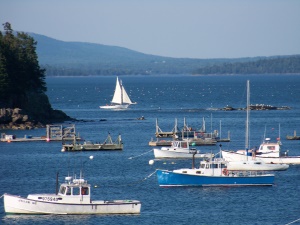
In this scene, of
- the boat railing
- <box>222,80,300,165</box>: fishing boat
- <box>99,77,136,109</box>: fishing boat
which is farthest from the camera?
<box>99,77,136,109</box>: fishing boat

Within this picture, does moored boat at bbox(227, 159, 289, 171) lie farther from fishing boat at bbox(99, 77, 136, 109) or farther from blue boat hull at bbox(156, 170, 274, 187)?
fishing boat at bbox(99, 77, 136, 109)

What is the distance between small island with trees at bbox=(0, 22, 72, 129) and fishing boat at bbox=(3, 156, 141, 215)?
6344cm

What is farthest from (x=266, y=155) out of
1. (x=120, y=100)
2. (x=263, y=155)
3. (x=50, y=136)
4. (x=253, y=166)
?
(x=120, y=100)

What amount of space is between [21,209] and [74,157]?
33882 millimetres

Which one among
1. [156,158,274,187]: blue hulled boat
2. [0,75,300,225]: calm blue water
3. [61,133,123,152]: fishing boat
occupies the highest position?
[156,158,274,187]: blue hulled boat

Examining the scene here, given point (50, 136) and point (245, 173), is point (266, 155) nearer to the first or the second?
point (245, 173)

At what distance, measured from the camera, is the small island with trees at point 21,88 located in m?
121

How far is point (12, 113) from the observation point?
121 metres

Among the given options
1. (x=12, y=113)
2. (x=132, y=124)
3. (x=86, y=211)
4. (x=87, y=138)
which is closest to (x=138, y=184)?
(x=86, y=211)

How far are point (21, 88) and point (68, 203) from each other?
75827 millimetres

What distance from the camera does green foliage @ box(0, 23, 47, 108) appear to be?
127 meters

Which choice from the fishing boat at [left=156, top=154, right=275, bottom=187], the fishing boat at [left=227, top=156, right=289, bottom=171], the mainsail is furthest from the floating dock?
the mainsail

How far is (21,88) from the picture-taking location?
130500 millimetres

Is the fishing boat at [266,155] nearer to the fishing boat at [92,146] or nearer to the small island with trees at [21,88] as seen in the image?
the fishing boat at [92,146]
